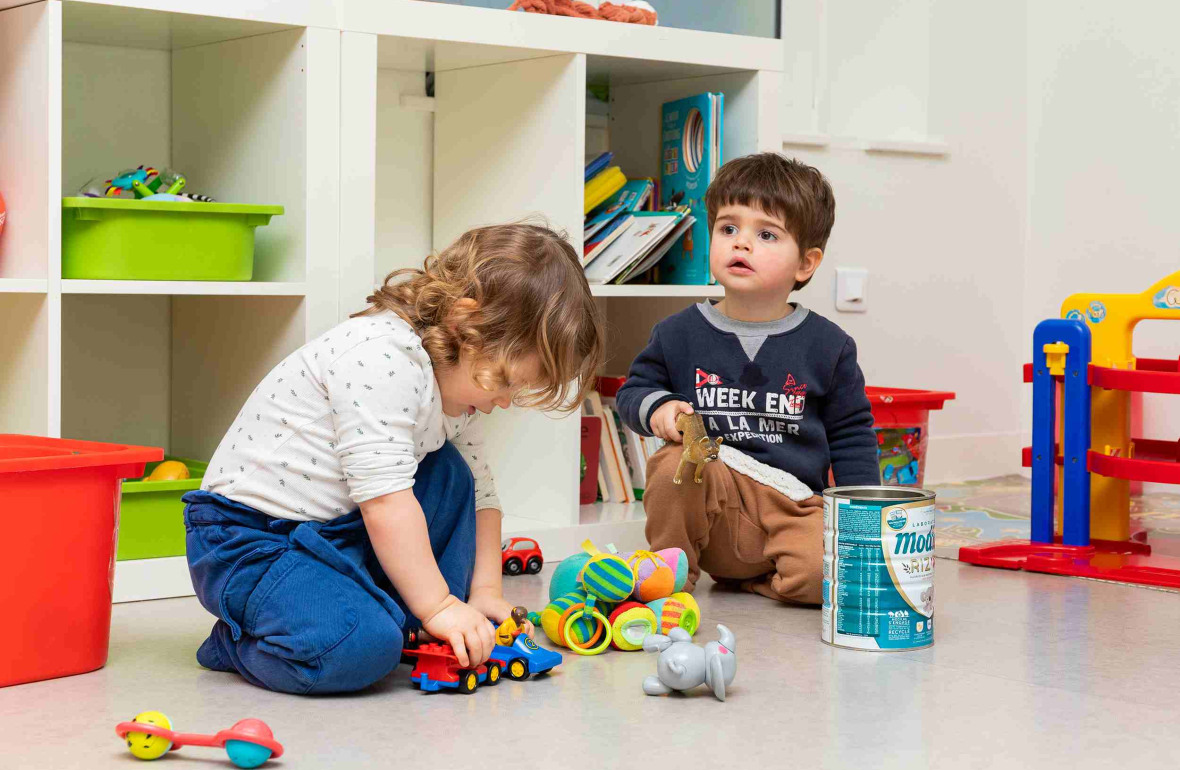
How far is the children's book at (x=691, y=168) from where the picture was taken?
2.14 m

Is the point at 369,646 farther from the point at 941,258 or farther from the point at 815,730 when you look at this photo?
the point at 941,258

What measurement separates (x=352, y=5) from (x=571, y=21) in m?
0.35

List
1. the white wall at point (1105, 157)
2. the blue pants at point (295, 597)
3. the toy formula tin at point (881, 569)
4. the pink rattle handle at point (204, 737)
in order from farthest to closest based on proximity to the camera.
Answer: the white wall at point (1105, 157) < the toy formula tin at point (881, 569) < the blue pants at point (295, 597) < the pink rattle handle at point (204, 737)

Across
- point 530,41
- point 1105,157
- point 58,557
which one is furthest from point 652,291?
point 1105,157

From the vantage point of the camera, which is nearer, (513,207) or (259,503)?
(259,503)

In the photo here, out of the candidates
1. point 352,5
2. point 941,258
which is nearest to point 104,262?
point 352,5

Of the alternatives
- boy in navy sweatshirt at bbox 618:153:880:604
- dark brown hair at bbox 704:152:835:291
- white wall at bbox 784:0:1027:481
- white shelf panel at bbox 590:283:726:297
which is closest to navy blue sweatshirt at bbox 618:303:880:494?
boy in navy sweatshirt at bbox 618:153:880:604

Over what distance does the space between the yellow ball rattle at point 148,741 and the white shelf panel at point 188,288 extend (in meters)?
0.68

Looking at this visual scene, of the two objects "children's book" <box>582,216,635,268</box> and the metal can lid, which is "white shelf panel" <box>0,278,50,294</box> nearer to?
"children's book" <box>582,216,635,268</box>

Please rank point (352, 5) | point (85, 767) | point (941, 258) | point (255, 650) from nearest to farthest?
point (85, 767)
point (255, 650)
point (352, 5)
point (941, 258)

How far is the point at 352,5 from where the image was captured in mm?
1752

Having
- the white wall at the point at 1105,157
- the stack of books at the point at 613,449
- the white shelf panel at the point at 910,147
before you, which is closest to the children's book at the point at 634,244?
the stack of books at the point at 613,449

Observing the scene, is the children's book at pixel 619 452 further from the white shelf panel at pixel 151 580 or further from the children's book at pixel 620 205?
the white shelf panel at pixel 151 580

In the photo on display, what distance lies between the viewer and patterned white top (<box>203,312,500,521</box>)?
1.27m
